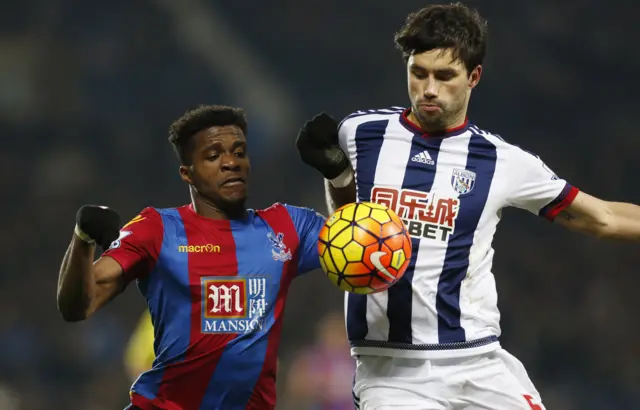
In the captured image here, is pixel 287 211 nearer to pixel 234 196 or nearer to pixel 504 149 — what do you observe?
pixel 234 196

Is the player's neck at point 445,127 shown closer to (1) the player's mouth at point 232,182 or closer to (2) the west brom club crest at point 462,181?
(2) the west brom club crest at point 462,181

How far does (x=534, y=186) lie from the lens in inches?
152

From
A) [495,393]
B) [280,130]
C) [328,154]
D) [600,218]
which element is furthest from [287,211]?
[280,130]

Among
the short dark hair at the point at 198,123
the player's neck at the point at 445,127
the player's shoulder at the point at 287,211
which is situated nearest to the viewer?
the player's neck at the point at 445,127

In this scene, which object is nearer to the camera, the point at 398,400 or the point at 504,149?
the point at 398,400

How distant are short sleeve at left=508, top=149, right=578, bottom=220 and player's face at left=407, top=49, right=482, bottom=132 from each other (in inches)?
13.5

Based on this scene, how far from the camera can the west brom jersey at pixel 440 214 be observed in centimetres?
373

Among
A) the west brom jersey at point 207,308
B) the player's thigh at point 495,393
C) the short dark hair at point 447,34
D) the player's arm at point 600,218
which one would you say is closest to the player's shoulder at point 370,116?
the short dark hair at point 447,34

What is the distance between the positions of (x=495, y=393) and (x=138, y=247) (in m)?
→ 1.49

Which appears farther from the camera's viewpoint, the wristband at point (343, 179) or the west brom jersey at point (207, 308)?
the wristband at point (343, 179)

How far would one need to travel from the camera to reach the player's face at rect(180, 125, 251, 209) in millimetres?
3922

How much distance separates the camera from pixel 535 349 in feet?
27.1

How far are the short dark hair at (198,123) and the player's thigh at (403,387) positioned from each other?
1138 millimetres

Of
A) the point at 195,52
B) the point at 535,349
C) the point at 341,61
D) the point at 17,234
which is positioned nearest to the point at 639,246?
the point at 535,349
